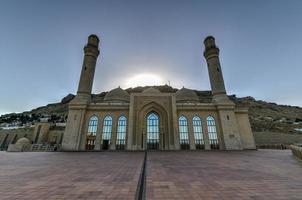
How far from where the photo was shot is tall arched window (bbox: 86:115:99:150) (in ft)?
67.8

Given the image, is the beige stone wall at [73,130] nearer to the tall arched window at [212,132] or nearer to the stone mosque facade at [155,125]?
the stone mosque facade at [155,125]

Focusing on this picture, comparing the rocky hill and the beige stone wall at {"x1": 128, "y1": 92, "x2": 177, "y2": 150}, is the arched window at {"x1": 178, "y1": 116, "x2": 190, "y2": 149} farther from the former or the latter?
the rocky hill

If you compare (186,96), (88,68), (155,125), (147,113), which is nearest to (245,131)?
(186,96)

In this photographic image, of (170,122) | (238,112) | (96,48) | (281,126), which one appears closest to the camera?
(170,122)

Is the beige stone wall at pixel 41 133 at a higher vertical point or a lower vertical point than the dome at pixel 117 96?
lower

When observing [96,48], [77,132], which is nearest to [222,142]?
[77,132]

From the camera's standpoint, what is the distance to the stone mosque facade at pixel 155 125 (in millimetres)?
20391

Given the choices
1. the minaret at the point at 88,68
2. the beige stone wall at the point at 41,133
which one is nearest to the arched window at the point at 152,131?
the minaret at the point at 88,68

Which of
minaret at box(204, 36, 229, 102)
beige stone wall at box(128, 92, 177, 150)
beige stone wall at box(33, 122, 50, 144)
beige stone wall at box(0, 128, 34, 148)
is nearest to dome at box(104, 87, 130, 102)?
beige stone wall at box(128, 92, 177, 150)

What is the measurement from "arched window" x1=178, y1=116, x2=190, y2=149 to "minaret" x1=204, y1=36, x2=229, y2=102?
21.9ft

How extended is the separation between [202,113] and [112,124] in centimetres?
1319

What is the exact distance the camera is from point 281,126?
45125mm

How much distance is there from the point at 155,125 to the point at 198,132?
6.18m

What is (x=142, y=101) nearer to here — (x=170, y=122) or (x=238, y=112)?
(x=170, y=122)
